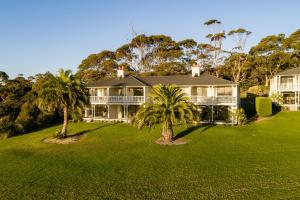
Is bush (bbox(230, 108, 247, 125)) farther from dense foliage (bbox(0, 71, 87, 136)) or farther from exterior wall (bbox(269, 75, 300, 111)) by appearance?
dense foliage (bbox(0, 71, 87, 136))

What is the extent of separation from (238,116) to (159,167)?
55.2 ft

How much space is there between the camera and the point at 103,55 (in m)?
65.3

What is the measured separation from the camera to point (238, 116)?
1163 inches

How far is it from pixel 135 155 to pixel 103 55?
49.8m

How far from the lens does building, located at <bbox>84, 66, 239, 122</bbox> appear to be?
31.9 metres

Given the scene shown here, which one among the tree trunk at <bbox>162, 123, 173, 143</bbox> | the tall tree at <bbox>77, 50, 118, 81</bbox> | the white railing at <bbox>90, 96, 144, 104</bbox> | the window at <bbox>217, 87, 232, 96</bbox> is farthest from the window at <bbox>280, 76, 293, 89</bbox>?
the tall tree at <bbox>77, 50, 118, 81</bbox>

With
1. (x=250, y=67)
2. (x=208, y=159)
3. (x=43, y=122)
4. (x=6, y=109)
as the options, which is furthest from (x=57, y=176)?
(x=250, y=67)

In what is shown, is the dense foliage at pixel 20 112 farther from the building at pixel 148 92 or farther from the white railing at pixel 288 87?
the white railing at pixel 288 87

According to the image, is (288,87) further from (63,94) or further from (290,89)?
(63,94)

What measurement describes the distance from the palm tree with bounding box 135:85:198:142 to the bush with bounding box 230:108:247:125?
899 cm

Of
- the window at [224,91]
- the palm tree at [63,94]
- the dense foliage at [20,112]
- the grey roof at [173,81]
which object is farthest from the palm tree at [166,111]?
the dense foliage at [20,112]

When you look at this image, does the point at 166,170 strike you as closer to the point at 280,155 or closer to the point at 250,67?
the point at 280,155

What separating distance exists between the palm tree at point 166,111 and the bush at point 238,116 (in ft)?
29.5

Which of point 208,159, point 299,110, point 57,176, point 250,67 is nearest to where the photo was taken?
point 57,176
